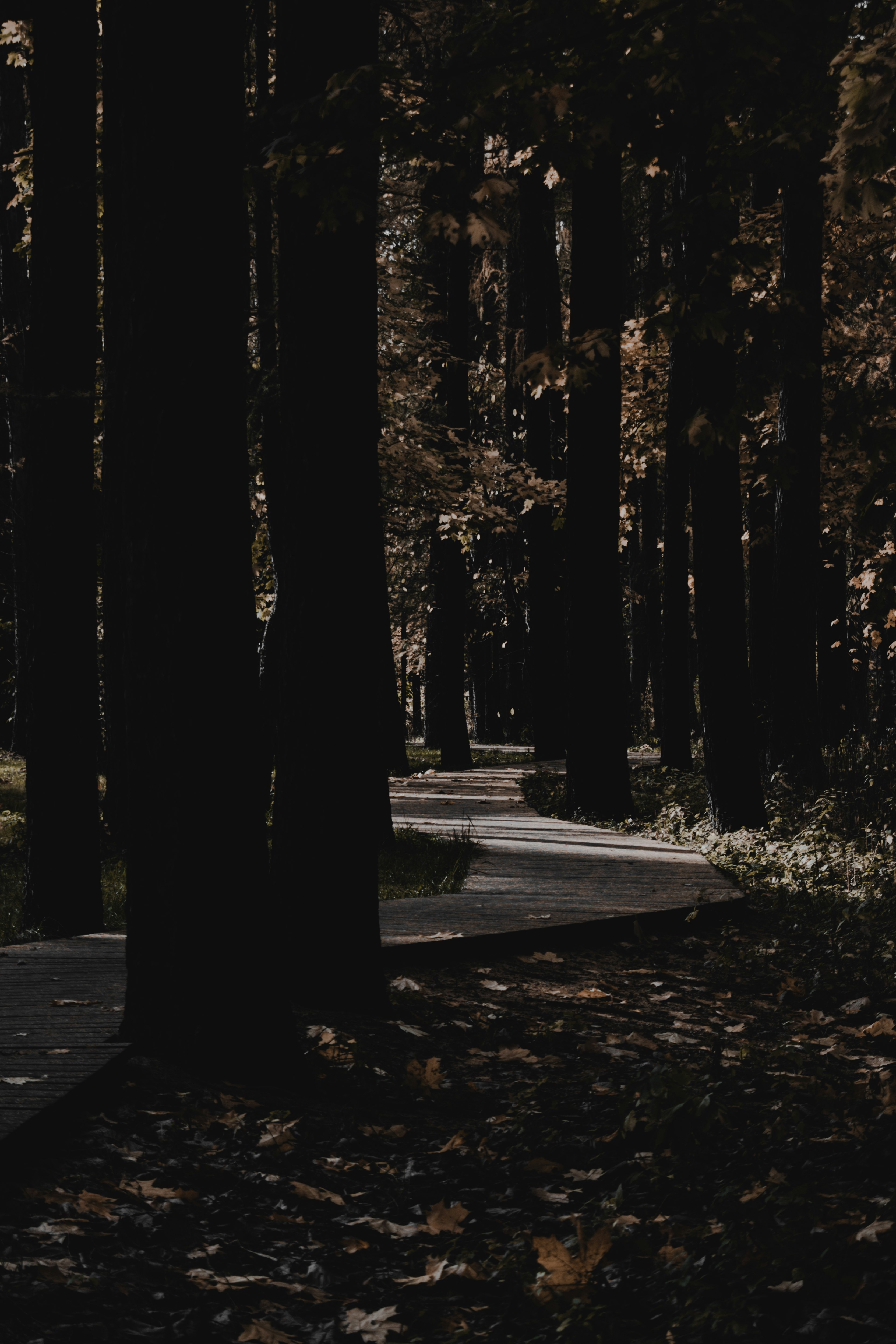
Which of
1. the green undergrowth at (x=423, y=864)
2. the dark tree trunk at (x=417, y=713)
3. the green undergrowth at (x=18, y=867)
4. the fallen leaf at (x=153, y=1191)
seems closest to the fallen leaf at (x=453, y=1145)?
the fallen leaf at (x=153, y=1191)

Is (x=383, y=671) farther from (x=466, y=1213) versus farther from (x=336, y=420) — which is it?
(x=466, y=1213)

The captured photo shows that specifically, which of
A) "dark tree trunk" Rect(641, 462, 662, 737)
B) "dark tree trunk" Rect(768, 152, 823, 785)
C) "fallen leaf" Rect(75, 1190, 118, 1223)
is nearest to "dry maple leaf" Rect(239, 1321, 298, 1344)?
"fallen leaf" Rect(75, 1190, 118, 1223)

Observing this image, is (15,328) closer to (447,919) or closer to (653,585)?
(447,919)

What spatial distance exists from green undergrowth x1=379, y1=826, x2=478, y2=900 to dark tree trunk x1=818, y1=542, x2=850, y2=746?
10.5m

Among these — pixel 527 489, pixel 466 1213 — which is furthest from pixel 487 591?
pixel 466 1213

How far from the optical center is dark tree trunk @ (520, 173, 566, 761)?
20.8m

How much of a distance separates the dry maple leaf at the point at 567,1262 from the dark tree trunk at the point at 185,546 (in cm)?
171

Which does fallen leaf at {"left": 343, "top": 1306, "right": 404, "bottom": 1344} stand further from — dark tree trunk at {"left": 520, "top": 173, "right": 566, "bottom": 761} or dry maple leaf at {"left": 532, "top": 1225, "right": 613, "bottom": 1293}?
dark tree trunk at {"left": 520, "top": 173, "right": 566, "bottom": 761}

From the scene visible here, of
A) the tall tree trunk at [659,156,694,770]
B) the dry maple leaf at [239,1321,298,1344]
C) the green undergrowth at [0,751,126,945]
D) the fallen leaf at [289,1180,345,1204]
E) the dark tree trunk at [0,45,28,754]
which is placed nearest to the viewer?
the dry maple leaf at [239,1321,298,1344]

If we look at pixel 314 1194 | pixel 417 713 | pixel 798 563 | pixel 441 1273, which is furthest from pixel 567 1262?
pixel 417 713

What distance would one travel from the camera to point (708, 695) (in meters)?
10.6

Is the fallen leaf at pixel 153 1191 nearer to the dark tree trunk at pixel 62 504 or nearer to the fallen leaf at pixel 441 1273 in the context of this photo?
the fallen leaf at pixel 441 1273

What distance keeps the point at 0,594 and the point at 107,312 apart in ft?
60.5

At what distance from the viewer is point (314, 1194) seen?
3.47 meters
